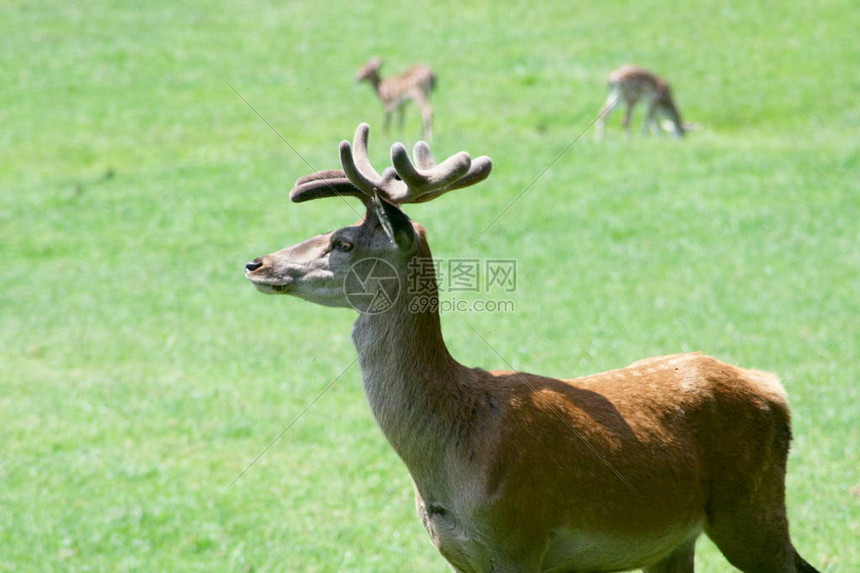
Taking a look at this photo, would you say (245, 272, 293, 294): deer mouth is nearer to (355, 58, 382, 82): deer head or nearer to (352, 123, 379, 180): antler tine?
(352, 123, 379, 180): antler tine

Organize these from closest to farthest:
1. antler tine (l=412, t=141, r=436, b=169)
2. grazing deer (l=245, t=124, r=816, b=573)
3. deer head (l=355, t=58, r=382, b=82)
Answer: grazing deer (l=245, t=124, r=816, b=573)
antler tine (l=412, t=141, r=436, b=169)
deer head (l=355, t=58, r=382, b=82)

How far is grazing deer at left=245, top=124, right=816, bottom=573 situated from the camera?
484 cm

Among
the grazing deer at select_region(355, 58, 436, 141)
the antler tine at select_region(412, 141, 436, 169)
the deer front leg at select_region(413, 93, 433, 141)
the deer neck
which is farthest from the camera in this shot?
the grazing deer at select_region(355, 58, 436, 141)

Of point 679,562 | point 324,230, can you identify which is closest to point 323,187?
point 679,562

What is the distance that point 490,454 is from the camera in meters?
4.85

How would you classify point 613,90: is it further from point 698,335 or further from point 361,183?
point 361,183

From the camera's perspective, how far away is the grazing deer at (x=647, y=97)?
2272 cm

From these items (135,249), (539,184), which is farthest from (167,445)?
(539,184)

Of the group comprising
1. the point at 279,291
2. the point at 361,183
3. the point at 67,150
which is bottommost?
the point at 67,150

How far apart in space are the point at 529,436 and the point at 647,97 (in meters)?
19.1

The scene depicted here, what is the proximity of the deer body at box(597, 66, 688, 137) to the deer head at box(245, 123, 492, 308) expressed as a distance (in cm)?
1770

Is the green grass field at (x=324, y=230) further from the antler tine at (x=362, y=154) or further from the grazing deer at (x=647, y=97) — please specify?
the antler tine at (x=362, y=154)

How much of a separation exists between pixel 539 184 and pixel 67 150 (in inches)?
428

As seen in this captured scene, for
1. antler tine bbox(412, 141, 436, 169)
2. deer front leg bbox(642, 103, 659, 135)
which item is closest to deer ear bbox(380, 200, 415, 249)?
antler tine bbox(412, 141, 436, 169)
